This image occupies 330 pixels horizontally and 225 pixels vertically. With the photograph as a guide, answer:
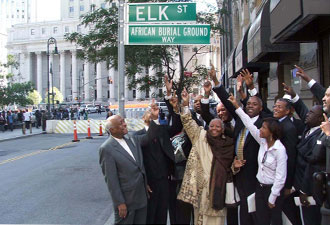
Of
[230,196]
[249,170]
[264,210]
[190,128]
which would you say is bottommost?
[264,210]

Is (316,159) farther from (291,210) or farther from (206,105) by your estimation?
(206,105)

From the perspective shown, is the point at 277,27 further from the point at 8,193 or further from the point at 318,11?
the point at 8,193

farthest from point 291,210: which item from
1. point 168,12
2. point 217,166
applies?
point 168,12

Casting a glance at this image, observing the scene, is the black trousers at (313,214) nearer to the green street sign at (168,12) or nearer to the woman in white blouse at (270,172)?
the woman in white blouse at (270,172)

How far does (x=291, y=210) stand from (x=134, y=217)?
209 centimetres

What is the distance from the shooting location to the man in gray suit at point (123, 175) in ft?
14.0

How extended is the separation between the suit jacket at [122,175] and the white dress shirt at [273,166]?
144 centimetres

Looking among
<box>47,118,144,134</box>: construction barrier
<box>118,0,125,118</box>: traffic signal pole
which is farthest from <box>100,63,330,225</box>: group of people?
<box>47,118,144,134</box>: construction barrier

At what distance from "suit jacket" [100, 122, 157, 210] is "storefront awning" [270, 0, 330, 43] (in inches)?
145

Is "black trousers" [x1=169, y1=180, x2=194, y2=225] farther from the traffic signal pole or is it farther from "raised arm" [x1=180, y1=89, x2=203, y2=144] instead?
the traffic signal pole

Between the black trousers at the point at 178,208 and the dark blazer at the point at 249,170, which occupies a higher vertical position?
the dark blazer at the point at 249,170

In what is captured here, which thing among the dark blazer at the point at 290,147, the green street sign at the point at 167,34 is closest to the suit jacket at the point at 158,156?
the dark blazer at the point at 290,147

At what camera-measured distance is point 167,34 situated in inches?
301

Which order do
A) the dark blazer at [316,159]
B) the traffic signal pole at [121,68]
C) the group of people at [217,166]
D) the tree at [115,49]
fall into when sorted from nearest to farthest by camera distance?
the dark blazer at [316,159]
the group of people at [217,166]
the traffic signal pole at [121,68]
the tree at [115,49]
